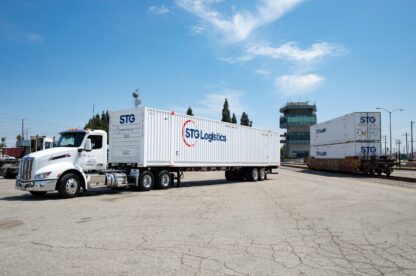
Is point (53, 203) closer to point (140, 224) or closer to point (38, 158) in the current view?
point (38, 158)

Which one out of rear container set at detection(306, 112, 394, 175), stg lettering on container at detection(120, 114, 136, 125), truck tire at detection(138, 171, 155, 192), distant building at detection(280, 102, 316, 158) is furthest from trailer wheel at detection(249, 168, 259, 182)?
distant building at detection(280, 102, 316, 158)

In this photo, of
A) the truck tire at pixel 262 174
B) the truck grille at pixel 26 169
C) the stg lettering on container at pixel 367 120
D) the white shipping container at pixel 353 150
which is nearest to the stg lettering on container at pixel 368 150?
the white shipping container at pixel 353 150

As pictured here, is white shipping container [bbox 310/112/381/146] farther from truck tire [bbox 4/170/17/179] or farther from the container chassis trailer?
truck tire [bbox 4/170/17/179]

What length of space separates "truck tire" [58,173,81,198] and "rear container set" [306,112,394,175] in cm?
2432

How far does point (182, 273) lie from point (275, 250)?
1.99m

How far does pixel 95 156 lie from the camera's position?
50.9 feet

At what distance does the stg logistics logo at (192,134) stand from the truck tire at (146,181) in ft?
9.59

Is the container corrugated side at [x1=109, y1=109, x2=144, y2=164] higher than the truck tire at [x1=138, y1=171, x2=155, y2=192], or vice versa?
the container corrugated side at [x1=109, y1=109, x2=144, y2=164]

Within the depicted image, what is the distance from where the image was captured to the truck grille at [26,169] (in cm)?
1339

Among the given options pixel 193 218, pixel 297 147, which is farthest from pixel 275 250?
pixel 297 147

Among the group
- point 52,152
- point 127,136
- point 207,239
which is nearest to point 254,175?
point 127,136

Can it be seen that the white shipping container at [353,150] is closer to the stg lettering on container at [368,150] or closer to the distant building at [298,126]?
the stg lettering on container at [368,150]

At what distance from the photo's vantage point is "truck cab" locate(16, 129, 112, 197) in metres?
13.3

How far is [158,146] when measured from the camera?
17.7 m
